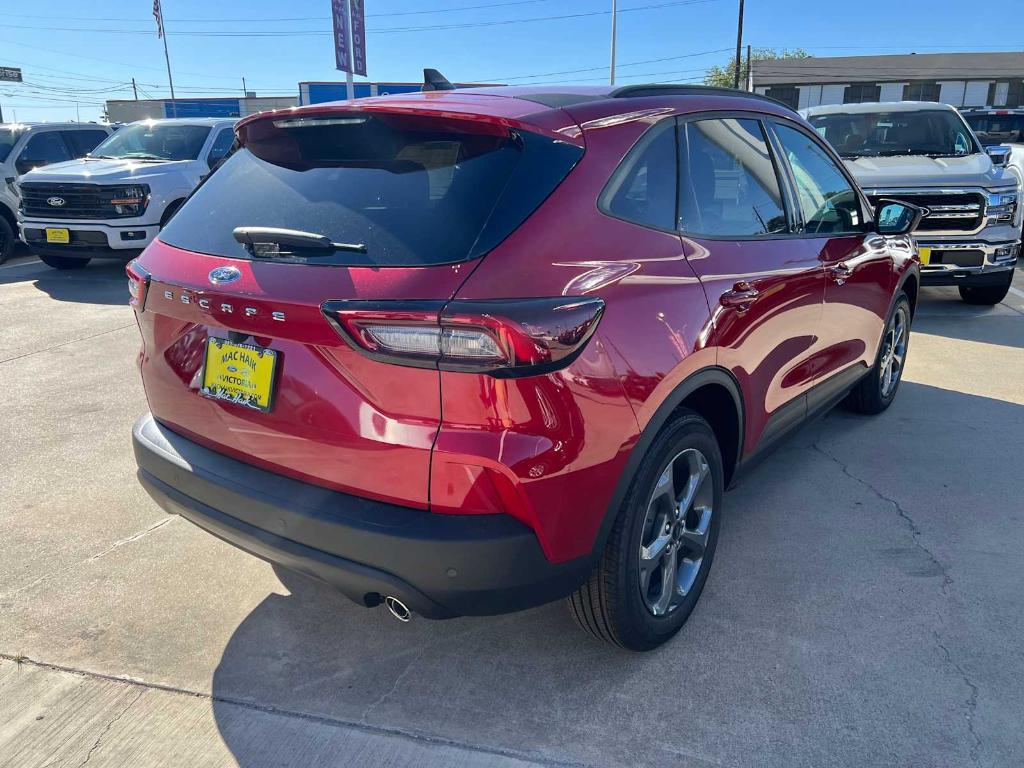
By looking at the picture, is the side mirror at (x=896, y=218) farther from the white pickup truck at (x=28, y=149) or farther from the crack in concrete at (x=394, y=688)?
the white pickup truck at (x=28, y=149)

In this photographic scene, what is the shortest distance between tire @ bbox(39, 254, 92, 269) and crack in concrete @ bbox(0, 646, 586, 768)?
863cm

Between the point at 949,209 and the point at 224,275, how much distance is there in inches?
267

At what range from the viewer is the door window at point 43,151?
1078cm

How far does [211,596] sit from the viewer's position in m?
2.99

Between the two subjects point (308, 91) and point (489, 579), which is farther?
point (308, 91)

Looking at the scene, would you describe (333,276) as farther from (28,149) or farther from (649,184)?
(28,149)

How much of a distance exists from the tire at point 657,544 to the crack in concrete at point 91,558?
202cm

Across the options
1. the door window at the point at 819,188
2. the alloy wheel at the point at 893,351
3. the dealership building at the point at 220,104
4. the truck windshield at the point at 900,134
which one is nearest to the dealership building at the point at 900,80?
the dealership building at the point at 220,104

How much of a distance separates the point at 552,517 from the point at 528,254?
68 cm

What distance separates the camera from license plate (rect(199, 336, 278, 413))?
2178 millimetres

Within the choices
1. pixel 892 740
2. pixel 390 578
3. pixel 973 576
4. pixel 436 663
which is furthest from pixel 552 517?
pixel 973 576

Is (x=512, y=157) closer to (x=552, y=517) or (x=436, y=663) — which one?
(x=552, y=517)

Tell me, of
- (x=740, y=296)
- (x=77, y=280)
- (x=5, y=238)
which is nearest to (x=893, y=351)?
(x=740, y=296)

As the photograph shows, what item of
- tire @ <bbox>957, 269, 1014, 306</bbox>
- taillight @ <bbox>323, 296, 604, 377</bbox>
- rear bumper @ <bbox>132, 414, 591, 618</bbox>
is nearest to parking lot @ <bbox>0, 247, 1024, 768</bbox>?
rear bumper @ <bbox>132, 414, 591, 618</bbox>
